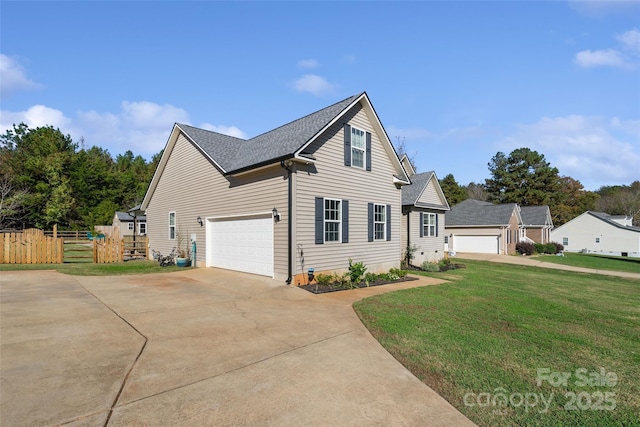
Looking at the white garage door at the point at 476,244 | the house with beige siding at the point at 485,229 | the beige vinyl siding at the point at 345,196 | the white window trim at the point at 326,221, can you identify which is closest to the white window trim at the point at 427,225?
the beige vinyl siding at the point at 345,196

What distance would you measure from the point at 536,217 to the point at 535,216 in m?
0.19

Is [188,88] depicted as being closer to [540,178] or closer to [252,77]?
[252,77]

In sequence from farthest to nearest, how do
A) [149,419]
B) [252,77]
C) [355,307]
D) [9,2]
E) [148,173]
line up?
1. [148,173]
2. [252,77]
3. [9,2]
4. [355,307]
5. [149,419]

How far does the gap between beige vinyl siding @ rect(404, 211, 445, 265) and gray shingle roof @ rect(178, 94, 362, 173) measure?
818cm

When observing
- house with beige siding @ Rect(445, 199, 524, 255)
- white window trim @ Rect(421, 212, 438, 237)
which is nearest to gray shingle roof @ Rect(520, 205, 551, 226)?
house with beige siding @ Rect(445, 199, 524, 255)

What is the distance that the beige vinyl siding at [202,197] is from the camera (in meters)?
10.5

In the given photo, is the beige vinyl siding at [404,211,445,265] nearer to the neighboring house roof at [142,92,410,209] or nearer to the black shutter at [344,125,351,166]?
the neighboring house roof at [142,92,410,209]

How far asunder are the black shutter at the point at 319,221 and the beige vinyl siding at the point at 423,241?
8.21 meters

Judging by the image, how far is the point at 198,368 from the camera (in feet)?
13.2

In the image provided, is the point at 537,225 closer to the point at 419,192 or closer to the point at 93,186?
the point at 419,192

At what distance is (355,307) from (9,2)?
Result: 13.1 metres

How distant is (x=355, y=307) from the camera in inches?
297

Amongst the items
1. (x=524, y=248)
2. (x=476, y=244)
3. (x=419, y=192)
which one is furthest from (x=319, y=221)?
(x=524, y=248)

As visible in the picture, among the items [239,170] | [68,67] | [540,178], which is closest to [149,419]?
[239,170]
